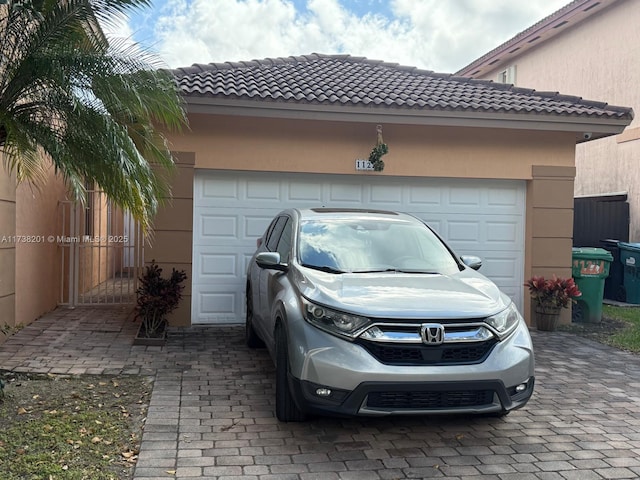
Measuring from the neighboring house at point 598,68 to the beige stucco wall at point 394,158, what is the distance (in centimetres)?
560

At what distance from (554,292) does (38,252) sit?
7.78 meters

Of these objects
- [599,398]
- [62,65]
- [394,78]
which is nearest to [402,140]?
[394,78]

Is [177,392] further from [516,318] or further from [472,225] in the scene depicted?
[472,225]

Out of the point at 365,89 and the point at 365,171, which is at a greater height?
the point at 365,89

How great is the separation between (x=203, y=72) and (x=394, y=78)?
351 centimetres

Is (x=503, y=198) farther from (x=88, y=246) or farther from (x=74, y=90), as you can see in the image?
(x=88, y=246)

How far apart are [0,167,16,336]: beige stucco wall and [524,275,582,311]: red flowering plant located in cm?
737

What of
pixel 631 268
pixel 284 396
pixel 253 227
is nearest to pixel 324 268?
pixel 284 396

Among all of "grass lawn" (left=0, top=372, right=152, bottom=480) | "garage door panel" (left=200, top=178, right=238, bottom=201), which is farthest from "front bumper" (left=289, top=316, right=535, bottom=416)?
"garage door panel" (left=200, top=178, right=238, bottom=201)

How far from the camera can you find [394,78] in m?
10.8

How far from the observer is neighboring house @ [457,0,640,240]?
45.4ft

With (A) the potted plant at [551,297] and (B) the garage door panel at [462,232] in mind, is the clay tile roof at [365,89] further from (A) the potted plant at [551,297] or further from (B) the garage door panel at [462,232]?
(A) the potted plant at [551,297]

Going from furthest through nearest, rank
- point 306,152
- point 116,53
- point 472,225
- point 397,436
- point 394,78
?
point 394,78 < point 472,225 < point 306,152 < point 116,53 < point 397,436

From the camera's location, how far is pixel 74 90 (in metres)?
4.70
